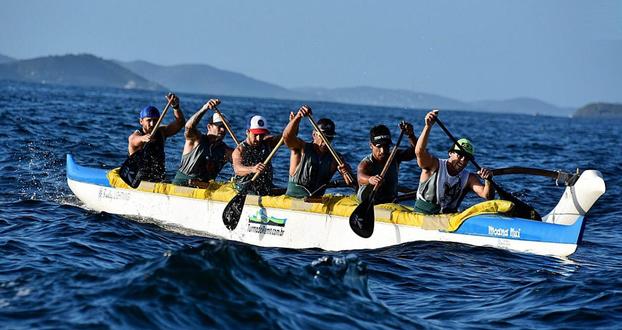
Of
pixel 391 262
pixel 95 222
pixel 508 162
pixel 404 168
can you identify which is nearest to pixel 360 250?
pixel 391 262

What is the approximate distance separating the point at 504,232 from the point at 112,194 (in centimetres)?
681

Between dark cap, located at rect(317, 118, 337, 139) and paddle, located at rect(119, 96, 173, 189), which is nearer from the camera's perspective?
dark cap, located at rect(317, 118, 337, 139)

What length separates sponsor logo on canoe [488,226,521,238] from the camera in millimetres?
11898

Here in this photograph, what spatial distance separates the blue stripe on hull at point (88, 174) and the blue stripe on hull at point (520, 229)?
Result: 6.53m

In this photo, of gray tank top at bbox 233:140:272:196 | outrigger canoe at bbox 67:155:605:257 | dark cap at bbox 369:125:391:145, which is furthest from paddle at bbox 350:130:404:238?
gray tank top at bbox 233:140:272:196

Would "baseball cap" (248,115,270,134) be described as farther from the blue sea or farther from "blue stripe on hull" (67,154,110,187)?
"blue stripe on hull" (67,154,110,187)

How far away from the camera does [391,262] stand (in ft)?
38.3

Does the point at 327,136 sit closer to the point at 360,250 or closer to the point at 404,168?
the point at 360,250

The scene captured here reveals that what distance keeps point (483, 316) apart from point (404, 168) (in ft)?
53.9

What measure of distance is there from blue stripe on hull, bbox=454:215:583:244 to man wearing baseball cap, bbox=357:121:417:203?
144 centimetres

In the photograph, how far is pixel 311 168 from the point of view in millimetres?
13383

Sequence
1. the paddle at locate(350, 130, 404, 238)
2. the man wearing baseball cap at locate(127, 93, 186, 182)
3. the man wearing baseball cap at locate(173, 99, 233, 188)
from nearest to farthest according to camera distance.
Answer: the paddle at locate(350, 130, 404, 238)
the man wearing baseball cap at locate(173, 99, 233, 188)
the man wearing baseball cap at locate(127, 93, 186, 182)

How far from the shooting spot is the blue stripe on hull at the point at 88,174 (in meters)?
15.6

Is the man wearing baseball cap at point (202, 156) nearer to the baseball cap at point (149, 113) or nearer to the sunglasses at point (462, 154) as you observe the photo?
the baseball cap at point (149, 113)
